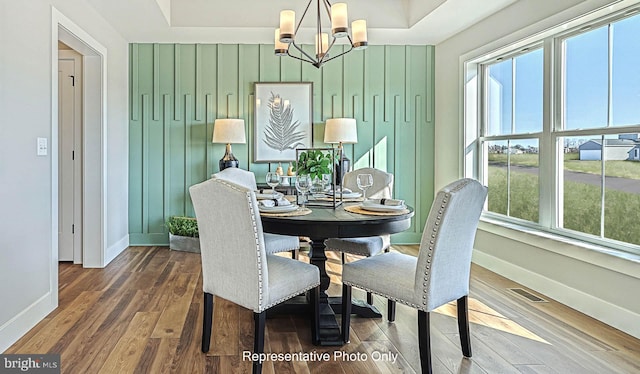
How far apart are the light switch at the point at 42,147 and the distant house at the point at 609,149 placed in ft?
12.6

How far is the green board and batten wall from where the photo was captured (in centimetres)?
504

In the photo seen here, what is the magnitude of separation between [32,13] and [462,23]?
3.75 meters

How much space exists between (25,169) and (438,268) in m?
2.53

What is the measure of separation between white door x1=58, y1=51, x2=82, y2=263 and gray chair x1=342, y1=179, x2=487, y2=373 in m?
3.26

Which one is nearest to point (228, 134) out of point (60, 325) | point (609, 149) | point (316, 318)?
point (60, 325)

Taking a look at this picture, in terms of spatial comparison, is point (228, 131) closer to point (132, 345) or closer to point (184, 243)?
point (184, 243)

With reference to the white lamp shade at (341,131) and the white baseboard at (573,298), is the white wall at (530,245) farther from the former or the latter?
the white lamp shade at (341,131)

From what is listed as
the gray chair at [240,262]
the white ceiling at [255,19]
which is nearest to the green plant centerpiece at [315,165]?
the gray chair at [240,262]

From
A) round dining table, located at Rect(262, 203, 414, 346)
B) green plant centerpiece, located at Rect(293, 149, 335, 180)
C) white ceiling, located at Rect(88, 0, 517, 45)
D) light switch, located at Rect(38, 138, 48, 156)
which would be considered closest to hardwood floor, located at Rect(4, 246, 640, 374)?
round dining table, located at Rect(262, 203, 414, 346)

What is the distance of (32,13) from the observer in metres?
2.67

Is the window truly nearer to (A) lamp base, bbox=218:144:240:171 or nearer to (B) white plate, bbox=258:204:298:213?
(B) white plate, bbox=258:204:298:213

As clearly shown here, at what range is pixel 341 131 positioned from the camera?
4.80m

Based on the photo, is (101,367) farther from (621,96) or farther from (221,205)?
(621,96)

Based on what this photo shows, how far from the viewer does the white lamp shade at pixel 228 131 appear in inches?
185
